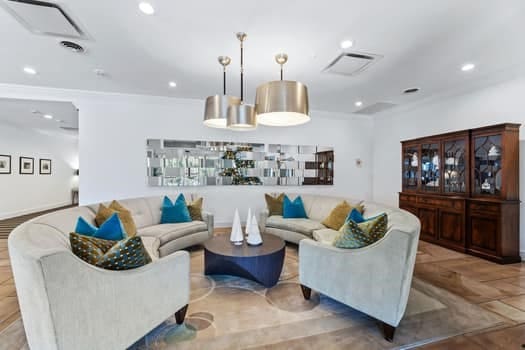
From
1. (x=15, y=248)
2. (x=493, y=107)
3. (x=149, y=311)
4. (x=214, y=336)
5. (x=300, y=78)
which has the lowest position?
(x=214, y=336)

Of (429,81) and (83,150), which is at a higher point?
(429,81)

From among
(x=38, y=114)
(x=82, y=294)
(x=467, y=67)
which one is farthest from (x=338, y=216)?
(x=38, y=114)

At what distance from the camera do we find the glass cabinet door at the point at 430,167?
4.42m

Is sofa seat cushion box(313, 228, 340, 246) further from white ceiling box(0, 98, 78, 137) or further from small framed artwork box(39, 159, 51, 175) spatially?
small framed artwork box(39, 159, 51, 175)

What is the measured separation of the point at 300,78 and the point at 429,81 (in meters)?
2.06

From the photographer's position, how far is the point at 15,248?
129cm

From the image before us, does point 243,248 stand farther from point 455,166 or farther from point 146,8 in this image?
point 455,166

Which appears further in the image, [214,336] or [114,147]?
[114,147]

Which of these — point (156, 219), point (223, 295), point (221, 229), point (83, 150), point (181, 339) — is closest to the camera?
point (181, 339)

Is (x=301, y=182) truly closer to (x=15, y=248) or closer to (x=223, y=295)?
(x=223, y=295)

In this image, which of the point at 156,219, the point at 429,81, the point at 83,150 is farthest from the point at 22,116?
the point at 429,81

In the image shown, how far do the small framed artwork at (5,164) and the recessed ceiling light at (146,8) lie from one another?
677 centimetres

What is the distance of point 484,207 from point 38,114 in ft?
28.5

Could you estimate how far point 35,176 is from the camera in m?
7.36
